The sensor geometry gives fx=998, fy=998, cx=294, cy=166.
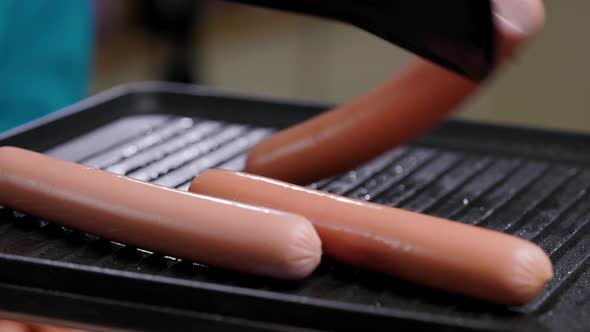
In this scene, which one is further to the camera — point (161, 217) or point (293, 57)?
point (293, 57)

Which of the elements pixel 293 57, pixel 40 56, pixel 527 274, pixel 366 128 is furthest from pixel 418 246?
pixel 293 57

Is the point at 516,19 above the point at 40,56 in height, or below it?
above

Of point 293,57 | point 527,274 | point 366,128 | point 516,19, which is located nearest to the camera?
point 527,274

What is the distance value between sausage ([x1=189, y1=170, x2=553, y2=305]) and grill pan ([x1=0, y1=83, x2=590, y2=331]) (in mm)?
34

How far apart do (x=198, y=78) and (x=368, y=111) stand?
2703mm

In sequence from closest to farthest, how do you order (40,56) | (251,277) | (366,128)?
1. (251,277)
2. (366,128)
3. (40,56)

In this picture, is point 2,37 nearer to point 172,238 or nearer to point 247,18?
point 172,238

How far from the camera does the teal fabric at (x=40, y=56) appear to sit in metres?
2.53

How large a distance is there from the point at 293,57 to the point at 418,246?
3.72 m

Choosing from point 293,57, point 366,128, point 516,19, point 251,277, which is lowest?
point 293,57

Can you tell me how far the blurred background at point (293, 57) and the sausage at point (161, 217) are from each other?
233 centimetres

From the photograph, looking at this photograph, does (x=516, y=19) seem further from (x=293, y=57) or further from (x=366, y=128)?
(x=293, y=57)

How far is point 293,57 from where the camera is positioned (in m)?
4.82

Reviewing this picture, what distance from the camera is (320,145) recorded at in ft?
5.14
